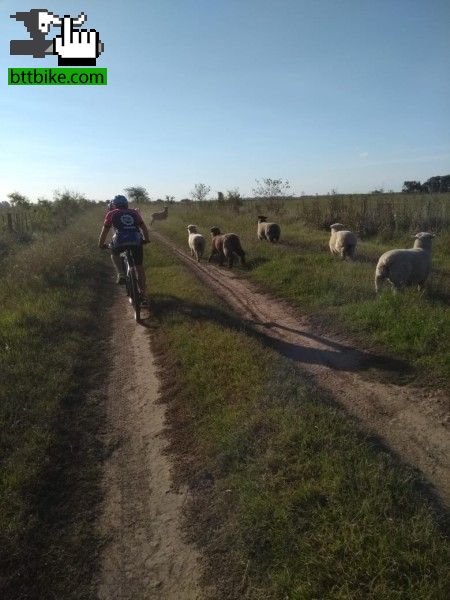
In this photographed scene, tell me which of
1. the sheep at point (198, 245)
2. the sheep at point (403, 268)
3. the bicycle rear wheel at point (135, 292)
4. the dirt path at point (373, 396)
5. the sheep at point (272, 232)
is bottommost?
the dirt path at point (373, 396)

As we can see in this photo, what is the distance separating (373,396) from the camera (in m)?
4.59

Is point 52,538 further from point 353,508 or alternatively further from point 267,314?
point 267,314

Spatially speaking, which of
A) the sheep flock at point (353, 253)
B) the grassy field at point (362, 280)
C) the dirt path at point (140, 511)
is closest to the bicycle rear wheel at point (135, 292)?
the dirt path at point (140, 511)

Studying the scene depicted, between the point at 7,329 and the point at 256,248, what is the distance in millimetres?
8739

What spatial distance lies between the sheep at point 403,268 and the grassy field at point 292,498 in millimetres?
3675

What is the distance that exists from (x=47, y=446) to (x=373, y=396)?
3.39 meters

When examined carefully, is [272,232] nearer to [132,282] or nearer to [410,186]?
[132,282]

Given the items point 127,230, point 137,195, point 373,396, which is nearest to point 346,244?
point 127,230

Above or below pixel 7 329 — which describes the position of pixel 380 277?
above

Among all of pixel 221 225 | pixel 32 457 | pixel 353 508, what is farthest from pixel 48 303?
pixel 221 225

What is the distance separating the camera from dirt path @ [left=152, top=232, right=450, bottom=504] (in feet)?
11.9

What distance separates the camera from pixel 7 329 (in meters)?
6.82

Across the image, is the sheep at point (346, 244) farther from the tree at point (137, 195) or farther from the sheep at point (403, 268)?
the tree at point (137, 195)

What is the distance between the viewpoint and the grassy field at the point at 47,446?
9.18 ft
